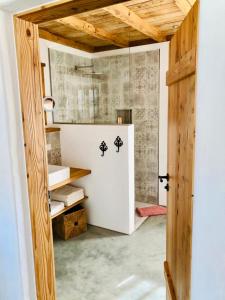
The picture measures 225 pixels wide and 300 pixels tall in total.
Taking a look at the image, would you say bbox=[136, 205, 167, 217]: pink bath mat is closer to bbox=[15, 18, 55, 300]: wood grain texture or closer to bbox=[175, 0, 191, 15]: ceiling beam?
bbox=[15, 18, 55, 300]: wood grain texture

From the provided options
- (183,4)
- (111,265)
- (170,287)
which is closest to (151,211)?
(111,265)

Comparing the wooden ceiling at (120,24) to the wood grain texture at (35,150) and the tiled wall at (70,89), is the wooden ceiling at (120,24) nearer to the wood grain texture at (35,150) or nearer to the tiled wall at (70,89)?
the tiled wall at (70,89)

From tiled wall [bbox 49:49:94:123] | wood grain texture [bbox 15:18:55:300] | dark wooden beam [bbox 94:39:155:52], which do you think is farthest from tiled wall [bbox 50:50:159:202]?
wood grain texture [bbox 15:18:55:300]

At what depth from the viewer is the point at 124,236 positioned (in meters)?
2.94

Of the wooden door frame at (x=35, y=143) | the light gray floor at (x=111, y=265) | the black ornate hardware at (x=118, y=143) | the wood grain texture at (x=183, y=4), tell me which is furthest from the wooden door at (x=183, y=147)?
the black ornate hardware at (x=118, y=143)

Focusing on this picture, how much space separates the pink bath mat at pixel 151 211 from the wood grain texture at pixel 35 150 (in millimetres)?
2190

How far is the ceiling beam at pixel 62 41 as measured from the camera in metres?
2.93

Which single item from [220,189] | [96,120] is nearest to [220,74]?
[220,189]

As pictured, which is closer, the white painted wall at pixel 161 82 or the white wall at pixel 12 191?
the white wall at pixel 12 191

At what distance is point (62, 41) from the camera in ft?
10.5

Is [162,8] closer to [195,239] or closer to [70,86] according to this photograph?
[70,86]

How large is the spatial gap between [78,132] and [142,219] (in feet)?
4.87

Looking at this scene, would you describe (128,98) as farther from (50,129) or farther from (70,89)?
(50,129)

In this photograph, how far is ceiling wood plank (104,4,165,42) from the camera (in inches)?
89.8
